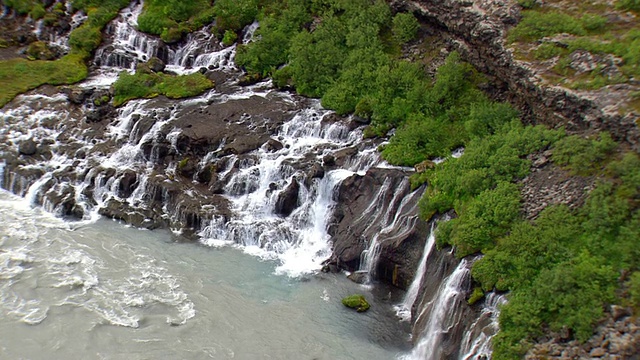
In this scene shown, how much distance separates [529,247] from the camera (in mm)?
21422

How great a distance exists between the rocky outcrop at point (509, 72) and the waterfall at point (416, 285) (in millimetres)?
7248

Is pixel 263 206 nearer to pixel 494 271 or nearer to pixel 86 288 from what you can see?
pixel 86 288

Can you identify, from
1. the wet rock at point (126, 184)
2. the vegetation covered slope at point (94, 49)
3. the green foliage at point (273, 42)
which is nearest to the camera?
the wet rock at point (126, 184)

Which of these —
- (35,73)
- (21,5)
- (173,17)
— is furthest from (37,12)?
(173,17)

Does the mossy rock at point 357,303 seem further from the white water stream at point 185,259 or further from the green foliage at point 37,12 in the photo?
the green foliage at point 37,12

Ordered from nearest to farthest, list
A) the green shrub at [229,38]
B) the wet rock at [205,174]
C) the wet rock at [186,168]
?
1. the wet rock at [205,174]
2. the wet rock at [186,168]
3. the green shrub at [229,38]

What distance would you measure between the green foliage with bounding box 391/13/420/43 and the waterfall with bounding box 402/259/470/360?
17.6 meters

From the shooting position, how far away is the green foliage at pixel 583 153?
22.3 m

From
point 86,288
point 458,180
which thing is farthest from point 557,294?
point 86,288

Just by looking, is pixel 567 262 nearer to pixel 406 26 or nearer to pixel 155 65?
pixel 406 26

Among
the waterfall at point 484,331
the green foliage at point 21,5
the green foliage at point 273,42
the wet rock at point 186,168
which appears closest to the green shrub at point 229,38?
the green foliage at point 273,42

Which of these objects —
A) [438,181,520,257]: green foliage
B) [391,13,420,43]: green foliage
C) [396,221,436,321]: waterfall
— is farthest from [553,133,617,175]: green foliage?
[391,13,420,43]: green foliage

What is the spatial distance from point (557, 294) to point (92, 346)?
16.8 metres

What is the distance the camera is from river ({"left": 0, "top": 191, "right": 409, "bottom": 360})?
22391 mm
